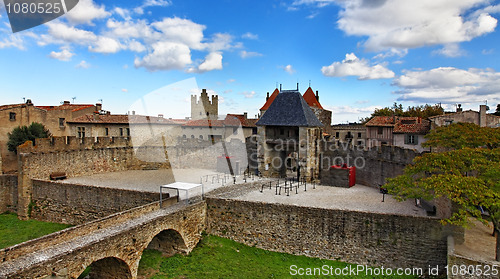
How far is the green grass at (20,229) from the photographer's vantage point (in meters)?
18.1

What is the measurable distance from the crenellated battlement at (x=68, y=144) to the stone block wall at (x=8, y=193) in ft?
6.87

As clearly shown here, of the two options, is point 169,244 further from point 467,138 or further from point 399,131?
point 399,131

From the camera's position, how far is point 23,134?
30.1 meters

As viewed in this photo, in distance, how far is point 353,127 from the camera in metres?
47.9

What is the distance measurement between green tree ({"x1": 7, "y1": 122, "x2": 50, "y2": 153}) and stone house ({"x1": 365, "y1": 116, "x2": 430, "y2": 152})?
29961 millimetres

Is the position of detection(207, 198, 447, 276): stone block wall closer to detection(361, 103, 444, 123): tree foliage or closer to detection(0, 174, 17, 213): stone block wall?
detection(0, 174, 17, 213): stone block wall

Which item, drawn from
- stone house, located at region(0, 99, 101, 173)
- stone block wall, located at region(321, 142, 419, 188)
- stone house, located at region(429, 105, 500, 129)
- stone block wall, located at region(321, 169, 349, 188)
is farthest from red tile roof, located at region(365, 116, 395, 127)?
stone house, located at region(0, 99, 101, 173)

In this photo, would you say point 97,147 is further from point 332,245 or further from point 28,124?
point 332,245

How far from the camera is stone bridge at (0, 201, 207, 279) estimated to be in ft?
33.8

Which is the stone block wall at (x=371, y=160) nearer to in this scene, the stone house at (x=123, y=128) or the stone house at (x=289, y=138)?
the stone house at (x=289, y=138)

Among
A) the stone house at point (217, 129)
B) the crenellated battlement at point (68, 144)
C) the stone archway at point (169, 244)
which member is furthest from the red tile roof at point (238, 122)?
the stone archway at point (169, 244)

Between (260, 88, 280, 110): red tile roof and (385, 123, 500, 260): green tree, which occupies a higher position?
(260, 88, 280, 110): red tile roof

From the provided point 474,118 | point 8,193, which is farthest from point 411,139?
point 8,193

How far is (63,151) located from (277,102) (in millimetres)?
17514
